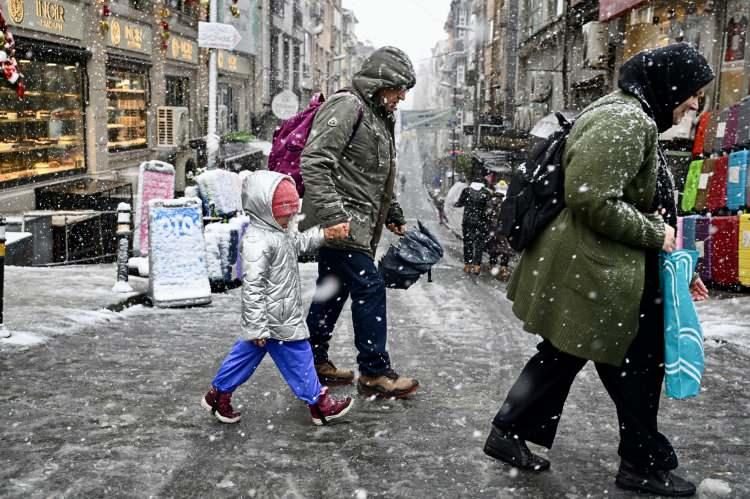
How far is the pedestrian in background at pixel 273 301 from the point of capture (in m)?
3.79

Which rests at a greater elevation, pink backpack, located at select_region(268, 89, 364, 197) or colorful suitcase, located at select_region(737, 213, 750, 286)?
pink backpack, located at select_region(268, 89, 364, 197)

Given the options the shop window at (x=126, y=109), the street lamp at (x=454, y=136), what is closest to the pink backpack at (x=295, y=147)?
the shop window at (x=126, y=109)

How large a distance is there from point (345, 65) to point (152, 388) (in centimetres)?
9334

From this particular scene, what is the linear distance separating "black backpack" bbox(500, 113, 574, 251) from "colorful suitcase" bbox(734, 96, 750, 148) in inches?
293

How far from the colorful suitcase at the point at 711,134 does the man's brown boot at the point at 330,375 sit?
786 cm

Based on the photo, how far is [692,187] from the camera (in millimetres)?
10938

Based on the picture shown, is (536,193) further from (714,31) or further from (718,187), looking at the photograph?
(714,31)

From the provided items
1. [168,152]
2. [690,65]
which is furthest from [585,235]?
[168,152]

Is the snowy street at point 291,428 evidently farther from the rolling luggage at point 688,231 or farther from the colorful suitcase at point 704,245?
the rolling luggage at point 688,231

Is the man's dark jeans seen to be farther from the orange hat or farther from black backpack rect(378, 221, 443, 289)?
the orange hat

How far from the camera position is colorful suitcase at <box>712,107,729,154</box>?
10148 mm

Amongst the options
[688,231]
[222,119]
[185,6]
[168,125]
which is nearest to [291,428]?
[688,231]

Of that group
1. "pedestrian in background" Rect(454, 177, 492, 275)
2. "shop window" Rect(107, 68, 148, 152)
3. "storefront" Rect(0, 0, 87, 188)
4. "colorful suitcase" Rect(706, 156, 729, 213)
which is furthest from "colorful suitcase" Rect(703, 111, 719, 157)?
"shop window" Rect(107, 68, 148, 152)

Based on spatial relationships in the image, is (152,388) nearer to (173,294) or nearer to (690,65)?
(173,294)
